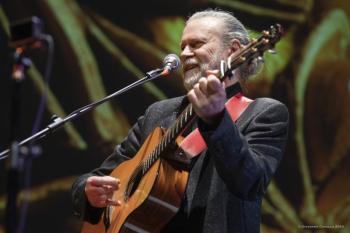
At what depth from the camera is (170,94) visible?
163 inches

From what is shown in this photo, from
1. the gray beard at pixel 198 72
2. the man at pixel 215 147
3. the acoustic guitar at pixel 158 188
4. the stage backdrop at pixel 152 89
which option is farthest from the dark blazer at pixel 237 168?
the stage backdrop at pixel 152 89

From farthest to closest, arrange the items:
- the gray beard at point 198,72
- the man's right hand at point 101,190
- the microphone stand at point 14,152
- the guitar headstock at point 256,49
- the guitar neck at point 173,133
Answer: the gray beard at point 198,72
the man's right hand at point 101,190
the guitar neck at point 173,133
the guitar headstock at point 256,49
the microphone stand at point 14,152

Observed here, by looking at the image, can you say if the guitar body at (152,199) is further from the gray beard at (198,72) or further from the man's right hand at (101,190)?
the gray beard at (198,72)

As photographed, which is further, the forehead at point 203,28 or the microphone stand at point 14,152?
the forehead at point 203,28

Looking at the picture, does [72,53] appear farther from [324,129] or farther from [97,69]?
[324,129]

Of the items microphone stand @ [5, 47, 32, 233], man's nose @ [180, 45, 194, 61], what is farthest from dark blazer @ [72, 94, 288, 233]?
microphone stand @ [5, 47, 32, 233]

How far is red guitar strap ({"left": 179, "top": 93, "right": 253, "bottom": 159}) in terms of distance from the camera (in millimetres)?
2576

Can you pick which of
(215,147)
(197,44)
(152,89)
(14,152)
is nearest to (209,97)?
(215,147)

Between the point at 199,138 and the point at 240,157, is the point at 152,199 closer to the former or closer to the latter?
the point at 199,138

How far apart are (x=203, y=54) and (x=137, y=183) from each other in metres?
0.63

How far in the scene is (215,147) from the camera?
222cm

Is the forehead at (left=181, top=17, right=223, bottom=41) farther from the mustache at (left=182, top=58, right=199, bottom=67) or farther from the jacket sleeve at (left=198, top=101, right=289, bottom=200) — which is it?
the jacket sleeve at (left=198, top=101, right=289, bottom=200)

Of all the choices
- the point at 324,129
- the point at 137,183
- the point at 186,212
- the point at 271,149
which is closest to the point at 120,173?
the point at 137,183

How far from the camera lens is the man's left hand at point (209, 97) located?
2145mm
